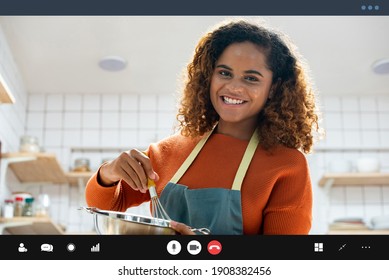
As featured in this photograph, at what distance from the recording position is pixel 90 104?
2.67m

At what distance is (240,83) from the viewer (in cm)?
78

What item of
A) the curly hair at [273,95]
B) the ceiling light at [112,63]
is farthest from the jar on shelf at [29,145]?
the curly hair at [273,95]

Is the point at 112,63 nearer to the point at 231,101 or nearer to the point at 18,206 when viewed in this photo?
the point at 18,206

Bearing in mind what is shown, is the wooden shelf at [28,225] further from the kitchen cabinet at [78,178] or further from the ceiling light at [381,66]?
the ceiling light at [381,66]

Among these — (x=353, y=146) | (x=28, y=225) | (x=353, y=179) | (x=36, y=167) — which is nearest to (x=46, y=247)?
(x=28, y=225)

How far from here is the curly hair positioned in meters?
0.83

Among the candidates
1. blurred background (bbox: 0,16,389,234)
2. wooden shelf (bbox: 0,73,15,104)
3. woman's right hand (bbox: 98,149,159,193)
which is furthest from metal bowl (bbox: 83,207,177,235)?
blurred background (bbox: 0,16,389,234)

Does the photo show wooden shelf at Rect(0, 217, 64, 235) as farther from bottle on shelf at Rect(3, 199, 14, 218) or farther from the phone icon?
the phone icon

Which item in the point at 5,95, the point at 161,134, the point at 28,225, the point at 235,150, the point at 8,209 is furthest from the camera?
the point at 161,134

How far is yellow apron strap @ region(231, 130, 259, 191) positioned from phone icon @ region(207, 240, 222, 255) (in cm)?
20

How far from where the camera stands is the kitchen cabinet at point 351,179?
2.44 meters

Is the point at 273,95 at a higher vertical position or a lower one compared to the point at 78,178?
lower

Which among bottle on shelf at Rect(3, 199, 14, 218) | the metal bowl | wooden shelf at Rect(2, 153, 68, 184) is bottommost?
the metal bowl

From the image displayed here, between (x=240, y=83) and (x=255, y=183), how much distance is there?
0.41ft
